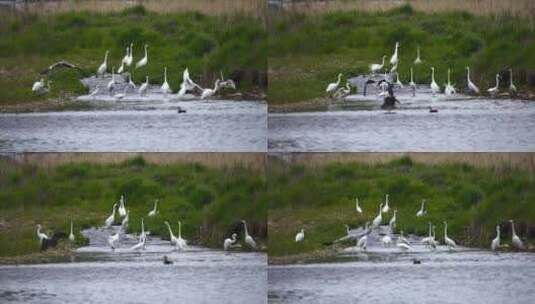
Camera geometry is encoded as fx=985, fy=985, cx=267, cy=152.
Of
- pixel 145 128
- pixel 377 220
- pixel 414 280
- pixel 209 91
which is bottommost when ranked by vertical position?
pixel 414 280

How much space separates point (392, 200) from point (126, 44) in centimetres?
159

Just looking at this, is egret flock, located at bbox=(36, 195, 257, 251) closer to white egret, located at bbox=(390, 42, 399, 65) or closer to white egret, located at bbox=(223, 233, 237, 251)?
white egret, located at bbox=(223, 233, 237, 251)

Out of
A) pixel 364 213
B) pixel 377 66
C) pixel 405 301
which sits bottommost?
pixel 405 301

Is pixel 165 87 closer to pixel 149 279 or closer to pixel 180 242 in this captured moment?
pixel 180 242

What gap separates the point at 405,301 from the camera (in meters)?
4.86

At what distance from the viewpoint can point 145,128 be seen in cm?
506

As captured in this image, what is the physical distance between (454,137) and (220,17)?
1339 millimetres

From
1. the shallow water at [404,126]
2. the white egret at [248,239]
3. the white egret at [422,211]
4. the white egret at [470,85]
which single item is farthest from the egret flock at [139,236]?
the white egret at [470,85]

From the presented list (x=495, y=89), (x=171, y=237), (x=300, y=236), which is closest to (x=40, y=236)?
(x=171, y=237)

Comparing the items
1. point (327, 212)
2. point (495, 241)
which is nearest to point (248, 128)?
point (327, 212)

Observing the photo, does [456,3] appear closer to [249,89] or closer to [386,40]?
[386,40]

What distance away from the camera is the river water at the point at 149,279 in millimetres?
4922

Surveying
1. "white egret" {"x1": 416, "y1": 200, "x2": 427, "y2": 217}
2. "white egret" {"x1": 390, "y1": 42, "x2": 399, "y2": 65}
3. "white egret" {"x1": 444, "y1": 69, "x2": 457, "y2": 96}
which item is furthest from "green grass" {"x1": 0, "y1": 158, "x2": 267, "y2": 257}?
"white egret" {"x1": 444, "y1": 69, "x2": 457, "y2": 96}

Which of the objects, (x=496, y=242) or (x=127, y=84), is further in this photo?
(x=127, y=84)
